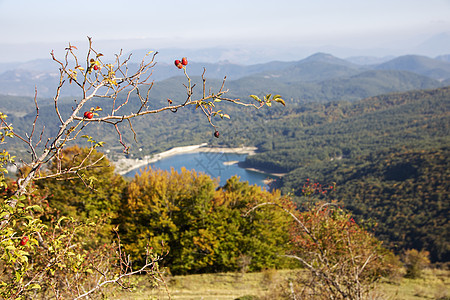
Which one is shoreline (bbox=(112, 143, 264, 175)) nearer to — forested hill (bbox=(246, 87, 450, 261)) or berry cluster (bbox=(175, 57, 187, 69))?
forested hill (bbox=(246, 87, 450, 261))

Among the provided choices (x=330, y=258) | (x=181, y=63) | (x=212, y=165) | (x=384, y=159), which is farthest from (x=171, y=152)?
(x=181, y=63)

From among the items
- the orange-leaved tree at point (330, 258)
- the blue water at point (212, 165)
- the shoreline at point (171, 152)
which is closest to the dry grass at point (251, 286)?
the orange-leaved tree at point (330, 258)

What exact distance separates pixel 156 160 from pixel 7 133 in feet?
431

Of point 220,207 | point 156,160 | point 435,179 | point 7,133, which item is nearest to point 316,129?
point 156,160

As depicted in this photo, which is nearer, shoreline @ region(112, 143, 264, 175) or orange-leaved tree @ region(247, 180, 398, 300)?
orange-leaved tree @ region(247, 180, 398, 300)

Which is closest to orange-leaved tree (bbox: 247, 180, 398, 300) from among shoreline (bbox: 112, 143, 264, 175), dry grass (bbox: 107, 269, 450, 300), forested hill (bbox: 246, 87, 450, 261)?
dry grass (bbox: 107, 269, 450, 300)

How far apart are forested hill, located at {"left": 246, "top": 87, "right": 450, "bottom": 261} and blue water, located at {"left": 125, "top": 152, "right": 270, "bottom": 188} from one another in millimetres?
10132

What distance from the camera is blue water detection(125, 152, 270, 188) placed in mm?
101850

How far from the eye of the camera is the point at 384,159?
92.8m

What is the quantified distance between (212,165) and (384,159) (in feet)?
184

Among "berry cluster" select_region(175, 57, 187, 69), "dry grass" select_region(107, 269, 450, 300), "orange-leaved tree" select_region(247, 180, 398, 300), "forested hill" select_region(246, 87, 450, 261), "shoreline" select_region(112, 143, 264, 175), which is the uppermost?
"berry cluster" select_region(175, 57, 187, 69)

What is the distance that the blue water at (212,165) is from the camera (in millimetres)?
101850

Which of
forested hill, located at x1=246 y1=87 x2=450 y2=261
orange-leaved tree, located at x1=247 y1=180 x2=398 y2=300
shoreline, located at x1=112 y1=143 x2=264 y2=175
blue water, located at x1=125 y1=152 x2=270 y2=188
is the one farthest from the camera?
shoreline, located at x1=112 y1=143 x2=264 y2=175

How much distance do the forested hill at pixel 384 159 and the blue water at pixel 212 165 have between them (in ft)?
33.2
